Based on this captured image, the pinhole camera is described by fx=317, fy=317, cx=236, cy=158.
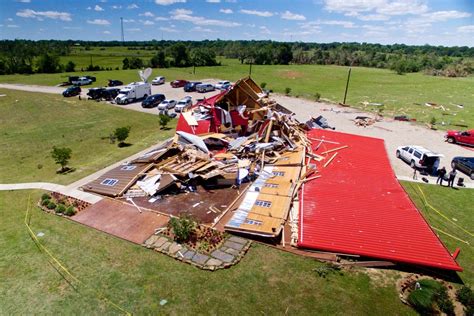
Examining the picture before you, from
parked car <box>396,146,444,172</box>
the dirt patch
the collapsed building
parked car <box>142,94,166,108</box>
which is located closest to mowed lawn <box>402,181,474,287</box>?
the collapsed building

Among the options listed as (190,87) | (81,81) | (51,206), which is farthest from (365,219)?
(81,81)

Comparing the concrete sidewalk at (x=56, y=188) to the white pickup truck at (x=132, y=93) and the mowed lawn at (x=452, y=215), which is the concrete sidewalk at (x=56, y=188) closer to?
the mowed lawn at (x=452, y=215)

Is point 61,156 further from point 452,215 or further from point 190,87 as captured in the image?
point 190,87

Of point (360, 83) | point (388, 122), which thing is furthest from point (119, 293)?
point (360, 83)

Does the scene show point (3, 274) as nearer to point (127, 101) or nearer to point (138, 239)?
point (138, 239)

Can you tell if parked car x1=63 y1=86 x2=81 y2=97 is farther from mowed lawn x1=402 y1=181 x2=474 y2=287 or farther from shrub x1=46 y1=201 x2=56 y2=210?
mowed lawn x1=402 y1=181 x2=474 y2=287
